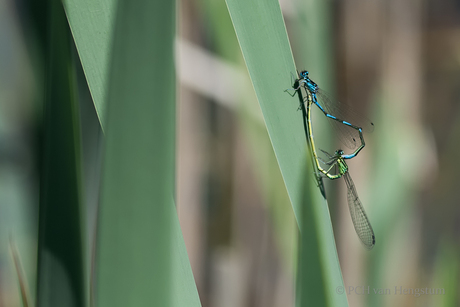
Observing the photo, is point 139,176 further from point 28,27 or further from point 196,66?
point 196,66

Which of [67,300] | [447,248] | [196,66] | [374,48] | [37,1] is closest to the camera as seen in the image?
[67,300]

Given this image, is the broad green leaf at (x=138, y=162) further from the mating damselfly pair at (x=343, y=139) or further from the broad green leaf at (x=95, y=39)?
the mating damselfly pair at (x=343, y=139)

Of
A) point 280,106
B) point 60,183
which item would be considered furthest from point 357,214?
point 60,183

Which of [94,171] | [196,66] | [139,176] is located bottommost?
[139,176]

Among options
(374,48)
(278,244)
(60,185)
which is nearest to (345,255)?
(278,244)

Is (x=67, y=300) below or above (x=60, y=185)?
below

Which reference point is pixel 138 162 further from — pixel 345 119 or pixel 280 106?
pixel 345 119

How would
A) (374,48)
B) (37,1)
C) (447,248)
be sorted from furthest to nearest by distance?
(374,48) < (447,248) < (37,1)

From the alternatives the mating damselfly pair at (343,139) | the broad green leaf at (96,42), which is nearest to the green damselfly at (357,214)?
the mating damselfly pair at (343,139)
